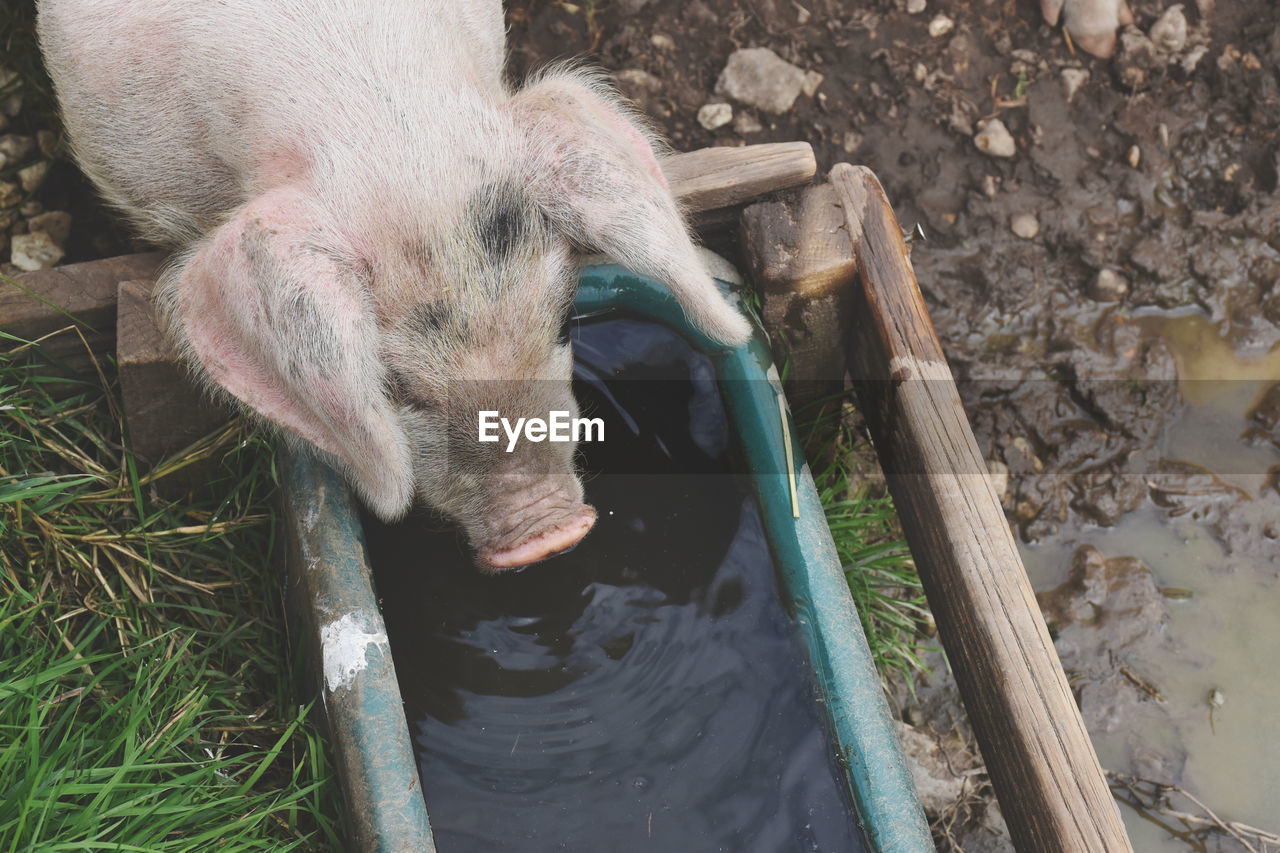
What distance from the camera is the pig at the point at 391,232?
6.19 ft

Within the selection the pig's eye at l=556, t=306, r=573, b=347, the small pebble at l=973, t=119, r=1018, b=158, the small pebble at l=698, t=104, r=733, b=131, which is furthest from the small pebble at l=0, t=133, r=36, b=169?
the small pebble at l=973, t=119, r=1018, b=158

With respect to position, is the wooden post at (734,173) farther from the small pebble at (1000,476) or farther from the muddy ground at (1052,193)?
the small pebble at (1000,476)

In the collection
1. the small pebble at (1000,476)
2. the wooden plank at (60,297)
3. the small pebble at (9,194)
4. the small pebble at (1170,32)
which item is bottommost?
the small pebble at (1000,476)

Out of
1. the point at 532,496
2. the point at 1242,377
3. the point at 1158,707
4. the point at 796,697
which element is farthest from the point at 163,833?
the point at 1242,377

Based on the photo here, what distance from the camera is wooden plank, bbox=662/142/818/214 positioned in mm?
2439

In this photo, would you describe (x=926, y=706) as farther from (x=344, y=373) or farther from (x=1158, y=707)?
(x=344, y=373)

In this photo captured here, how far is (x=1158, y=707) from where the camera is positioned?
2768 millimetres

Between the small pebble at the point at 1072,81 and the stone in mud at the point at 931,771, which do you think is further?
the small pebble at the point at 1072,81

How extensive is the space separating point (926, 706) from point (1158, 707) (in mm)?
571

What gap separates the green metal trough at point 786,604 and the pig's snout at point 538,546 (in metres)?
0.25

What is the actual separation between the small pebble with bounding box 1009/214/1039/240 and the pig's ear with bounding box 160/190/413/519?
206 centimetres

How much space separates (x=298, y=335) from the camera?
1803mm

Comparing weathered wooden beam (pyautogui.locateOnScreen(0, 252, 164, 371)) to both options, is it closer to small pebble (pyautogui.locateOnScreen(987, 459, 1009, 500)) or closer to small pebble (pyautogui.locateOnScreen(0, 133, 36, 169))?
small pebble (pyautogui.locateOnScreen(0, 133, 36, 169))

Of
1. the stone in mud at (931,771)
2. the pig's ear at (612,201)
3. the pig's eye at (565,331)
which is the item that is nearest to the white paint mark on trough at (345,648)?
the pig's eye at (565,331)
